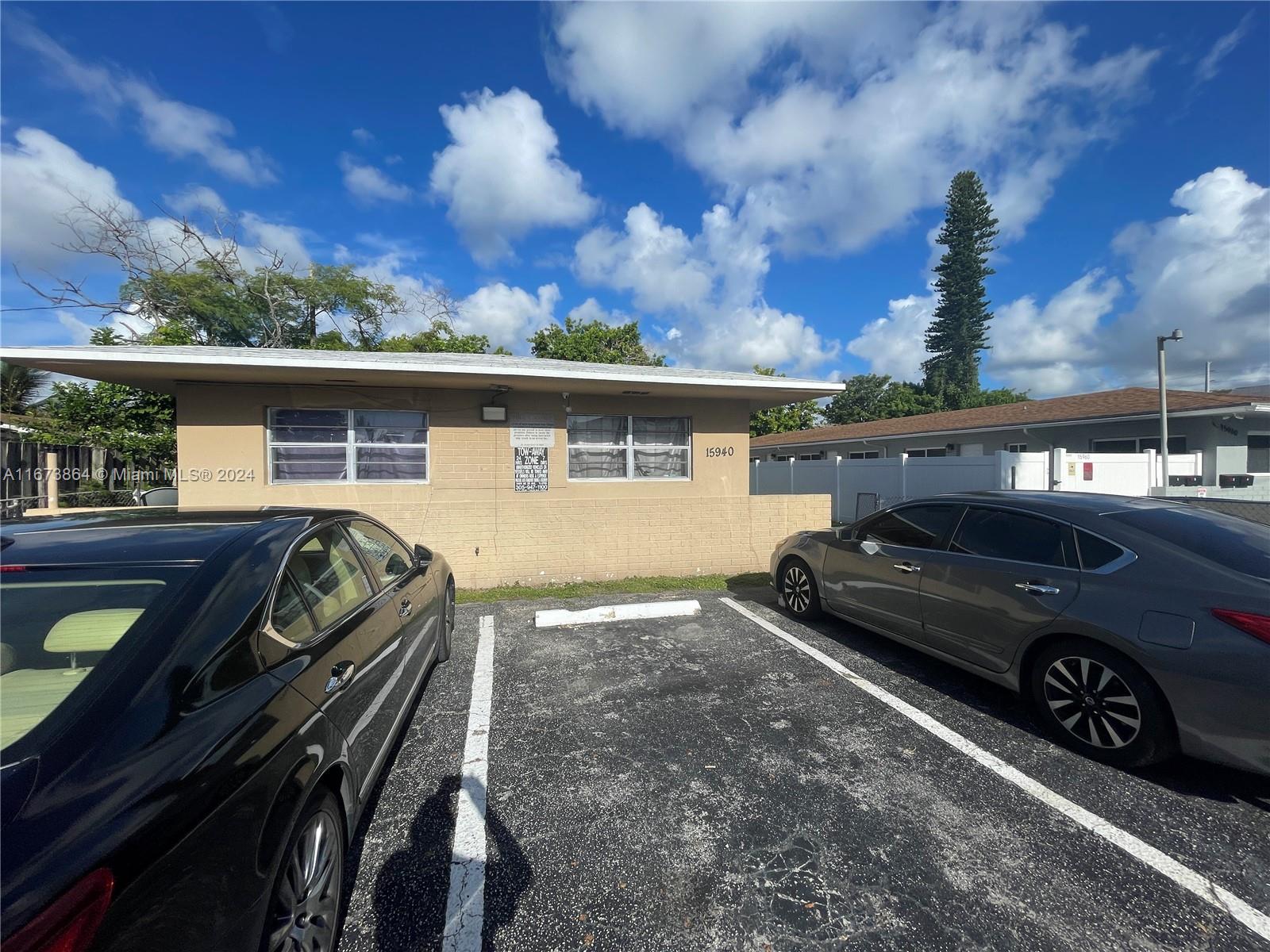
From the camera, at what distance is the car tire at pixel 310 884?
1574 millimetres

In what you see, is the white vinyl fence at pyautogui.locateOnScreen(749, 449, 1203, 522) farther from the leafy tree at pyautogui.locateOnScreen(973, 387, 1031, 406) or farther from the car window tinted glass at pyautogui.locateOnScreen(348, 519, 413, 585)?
the leafy tree at pyautogui.locateOnScreen(973, 387, 1031, 406)

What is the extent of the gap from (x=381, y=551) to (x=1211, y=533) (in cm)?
512

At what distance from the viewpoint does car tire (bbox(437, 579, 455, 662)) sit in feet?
14.0

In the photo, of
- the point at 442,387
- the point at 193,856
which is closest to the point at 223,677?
the point at 193,856

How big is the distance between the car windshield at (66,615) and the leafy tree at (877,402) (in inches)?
1786

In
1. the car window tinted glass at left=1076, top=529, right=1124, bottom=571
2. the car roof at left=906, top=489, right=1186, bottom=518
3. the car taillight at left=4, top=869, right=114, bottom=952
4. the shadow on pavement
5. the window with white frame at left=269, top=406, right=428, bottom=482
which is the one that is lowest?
the shadow on pavement

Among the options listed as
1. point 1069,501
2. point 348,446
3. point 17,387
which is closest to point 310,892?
point 1069,501

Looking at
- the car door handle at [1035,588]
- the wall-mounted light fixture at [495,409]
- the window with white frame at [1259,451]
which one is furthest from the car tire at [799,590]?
the window with white frame at [1259,451]

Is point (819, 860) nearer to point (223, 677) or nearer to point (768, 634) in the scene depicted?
point (223, 677)

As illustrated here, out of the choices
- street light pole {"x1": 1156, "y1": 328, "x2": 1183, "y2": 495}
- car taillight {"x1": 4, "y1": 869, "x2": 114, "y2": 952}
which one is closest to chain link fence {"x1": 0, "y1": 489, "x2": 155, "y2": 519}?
car taillight {"x1": 4, "y1": 869, "x2": 114, "y2": 952}

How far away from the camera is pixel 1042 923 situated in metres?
1.96

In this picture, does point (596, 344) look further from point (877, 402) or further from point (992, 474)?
point (877, 402)

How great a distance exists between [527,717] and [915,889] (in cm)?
236

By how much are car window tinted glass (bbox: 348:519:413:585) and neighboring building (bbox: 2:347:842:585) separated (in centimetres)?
321
